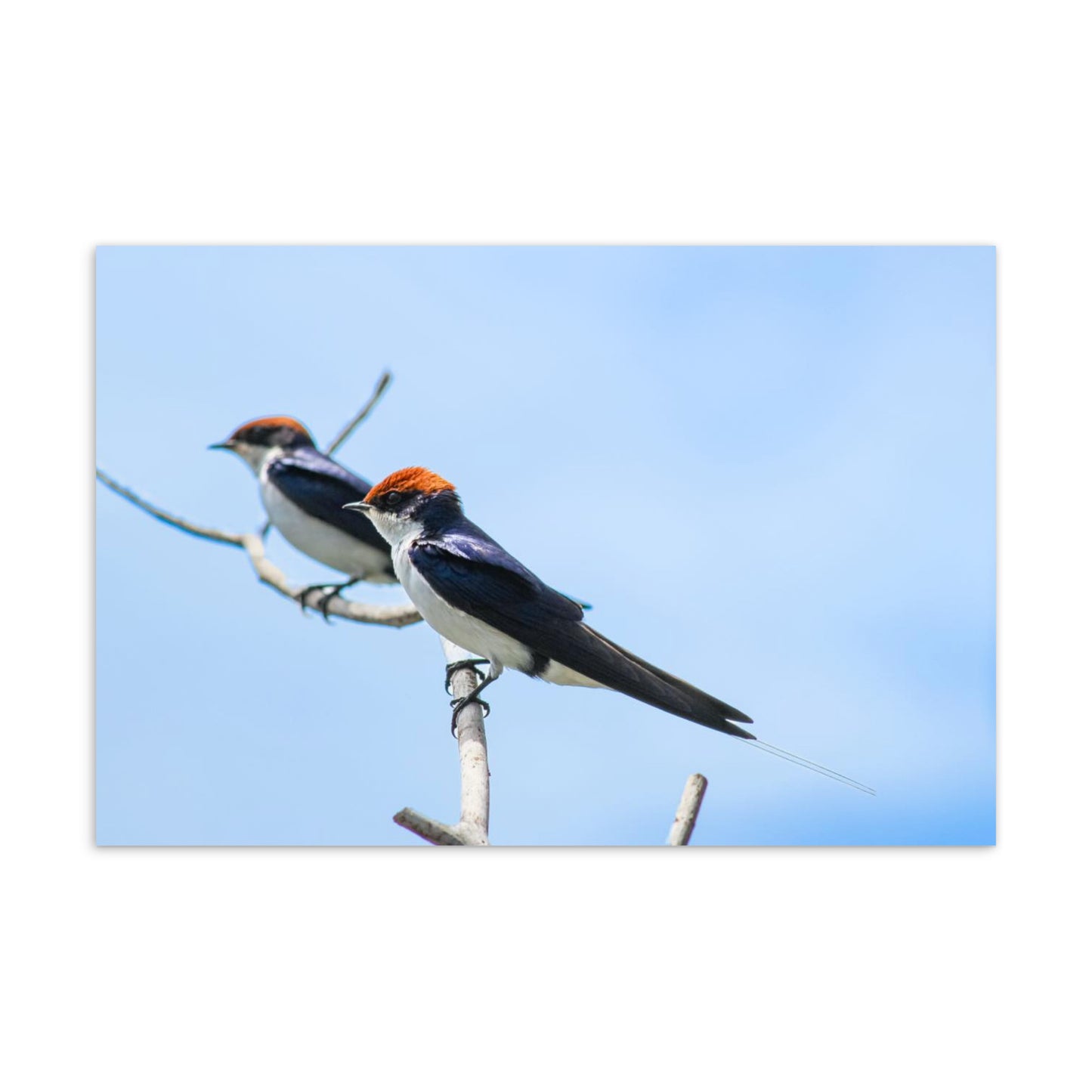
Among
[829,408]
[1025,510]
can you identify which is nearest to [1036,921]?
[1025,510]

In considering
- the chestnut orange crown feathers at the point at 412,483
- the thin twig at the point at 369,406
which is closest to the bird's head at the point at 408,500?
the chestnut orange crown feathers at the point at 412,483

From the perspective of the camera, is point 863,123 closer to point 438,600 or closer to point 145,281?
point 438,600

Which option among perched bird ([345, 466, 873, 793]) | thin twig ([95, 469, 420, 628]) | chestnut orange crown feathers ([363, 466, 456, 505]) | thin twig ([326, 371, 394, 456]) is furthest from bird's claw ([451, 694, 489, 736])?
thin twig ([326, 371, 394, 456])

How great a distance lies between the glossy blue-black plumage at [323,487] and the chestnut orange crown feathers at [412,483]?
776 mm

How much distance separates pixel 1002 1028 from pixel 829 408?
1675 mm

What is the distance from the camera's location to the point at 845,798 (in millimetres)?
2830

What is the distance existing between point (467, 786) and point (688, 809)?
1.65 feet

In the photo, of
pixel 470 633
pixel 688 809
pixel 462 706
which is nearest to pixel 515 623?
pixel 470 633

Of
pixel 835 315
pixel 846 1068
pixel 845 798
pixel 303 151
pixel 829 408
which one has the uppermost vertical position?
pixel 303 151

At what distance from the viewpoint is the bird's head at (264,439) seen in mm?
3514

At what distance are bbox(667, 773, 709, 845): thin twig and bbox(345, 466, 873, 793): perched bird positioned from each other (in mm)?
212

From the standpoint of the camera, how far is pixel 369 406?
10.2ft

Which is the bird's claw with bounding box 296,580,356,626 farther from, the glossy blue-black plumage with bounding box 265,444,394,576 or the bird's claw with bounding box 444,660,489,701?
the bird's claw with bounding box 444,660,489,701

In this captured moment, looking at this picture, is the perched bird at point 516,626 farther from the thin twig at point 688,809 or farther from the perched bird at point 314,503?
the perched bird at point 314,503
